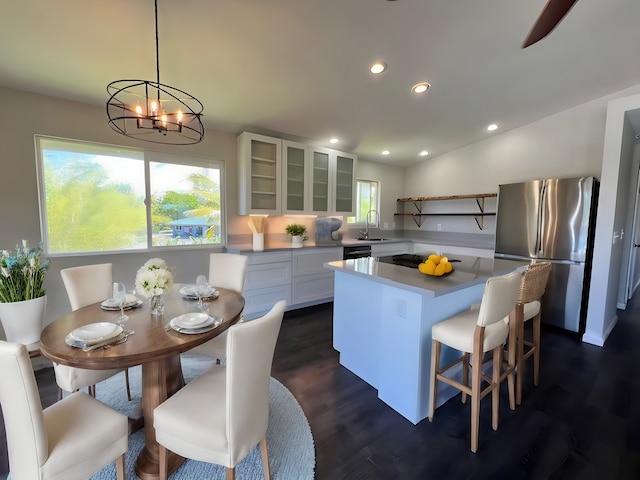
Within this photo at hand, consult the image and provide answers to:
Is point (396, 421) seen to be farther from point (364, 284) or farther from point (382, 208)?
point (382, 208)

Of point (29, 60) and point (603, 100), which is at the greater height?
point (603, 100)

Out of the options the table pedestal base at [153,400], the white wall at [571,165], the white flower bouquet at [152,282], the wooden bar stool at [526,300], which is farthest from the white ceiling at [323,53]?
the table pedestal base at [153,400]

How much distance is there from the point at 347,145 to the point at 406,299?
2.98m

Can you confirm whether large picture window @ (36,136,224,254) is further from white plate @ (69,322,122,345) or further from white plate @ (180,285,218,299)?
white plate @ (69,322,122,345)

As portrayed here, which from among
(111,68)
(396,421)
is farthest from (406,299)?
(111,68)

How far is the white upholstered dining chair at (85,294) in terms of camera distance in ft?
5.17

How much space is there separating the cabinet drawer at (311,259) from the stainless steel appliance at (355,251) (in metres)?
0.12

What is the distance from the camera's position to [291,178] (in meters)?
3.80

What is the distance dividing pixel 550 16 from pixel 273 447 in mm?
2729

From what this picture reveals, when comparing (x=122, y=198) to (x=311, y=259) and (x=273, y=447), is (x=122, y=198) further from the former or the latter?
(x=273, y=447)

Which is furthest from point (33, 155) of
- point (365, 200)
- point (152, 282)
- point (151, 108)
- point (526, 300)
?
point (365, 200)

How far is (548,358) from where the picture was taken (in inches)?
103

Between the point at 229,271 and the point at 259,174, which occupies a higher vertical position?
the point at 259,174

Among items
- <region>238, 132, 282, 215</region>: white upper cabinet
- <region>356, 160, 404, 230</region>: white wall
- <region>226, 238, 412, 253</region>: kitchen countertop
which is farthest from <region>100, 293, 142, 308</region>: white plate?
<region>356, 160, 404, 230</region>: white wall
